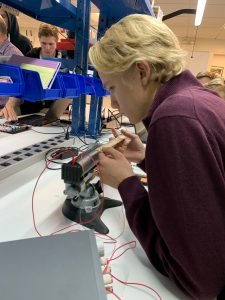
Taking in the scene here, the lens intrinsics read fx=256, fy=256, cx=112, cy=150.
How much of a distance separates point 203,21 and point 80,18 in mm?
5312

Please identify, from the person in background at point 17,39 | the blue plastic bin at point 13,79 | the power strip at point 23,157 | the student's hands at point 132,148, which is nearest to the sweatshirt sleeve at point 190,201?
the blue plastic bin at point 13,79

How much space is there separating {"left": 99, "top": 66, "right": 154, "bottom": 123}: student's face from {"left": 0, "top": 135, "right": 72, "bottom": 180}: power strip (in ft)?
1.88

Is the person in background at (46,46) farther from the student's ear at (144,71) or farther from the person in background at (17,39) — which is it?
the student's ear at (144,71)

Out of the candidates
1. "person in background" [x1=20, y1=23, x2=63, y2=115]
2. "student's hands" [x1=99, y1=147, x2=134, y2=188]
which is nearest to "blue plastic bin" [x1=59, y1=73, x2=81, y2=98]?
"student's hands" [x1=99, y1=147, x2=134, y2=188]

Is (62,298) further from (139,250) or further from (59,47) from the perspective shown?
(59,47)

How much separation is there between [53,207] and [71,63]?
1058 millimetres

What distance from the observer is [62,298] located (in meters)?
0.39

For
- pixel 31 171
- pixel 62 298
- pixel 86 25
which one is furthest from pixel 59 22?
pixel 62 298

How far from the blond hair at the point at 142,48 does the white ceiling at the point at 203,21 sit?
13.1ft

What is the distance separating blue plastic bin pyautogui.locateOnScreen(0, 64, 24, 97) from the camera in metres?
0.68

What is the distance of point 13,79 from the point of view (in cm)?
71

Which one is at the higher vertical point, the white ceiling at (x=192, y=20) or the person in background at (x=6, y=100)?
the white ceiling at (x=192, y=20)

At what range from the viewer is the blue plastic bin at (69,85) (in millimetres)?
964

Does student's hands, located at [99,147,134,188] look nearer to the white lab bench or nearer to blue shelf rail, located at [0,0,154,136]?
the white lab bench
